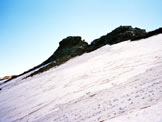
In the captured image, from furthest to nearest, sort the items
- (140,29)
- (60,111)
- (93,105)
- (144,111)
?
1. (140,29)
2. (60,111)
3. (93,105)
4. (144,111)

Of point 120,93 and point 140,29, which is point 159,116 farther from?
point 140,29

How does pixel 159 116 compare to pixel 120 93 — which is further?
pixel 120 93

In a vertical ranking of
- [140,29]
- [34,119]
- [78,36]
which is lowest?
[34,119]

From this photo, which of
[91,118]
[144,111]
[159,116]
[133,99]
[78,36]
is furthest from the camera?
[78,36]

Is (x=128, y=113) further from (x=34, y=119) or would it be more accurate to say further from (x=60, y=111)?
(x=34, y=119)

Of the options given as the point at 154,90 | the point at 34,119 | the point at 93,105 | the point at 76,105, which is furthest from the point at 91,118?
the point at 34,119

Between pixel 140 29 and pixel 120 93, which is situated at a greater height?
pixel 140 29

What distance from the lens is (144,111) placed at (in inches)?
149

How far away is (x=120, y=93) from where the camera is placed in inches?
224

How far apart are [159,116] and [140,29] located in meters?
38.4

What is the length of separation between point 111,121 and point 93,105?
162 centimetres

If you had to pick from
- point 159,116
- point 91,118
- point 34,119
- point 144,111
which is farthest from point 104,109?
point 34,119

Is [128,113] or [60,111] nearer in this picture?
[128,113]

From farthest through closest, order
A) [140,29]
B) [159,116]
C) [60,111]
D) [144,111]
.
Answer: [140,29], [60,111], [144,111], [159,116]
